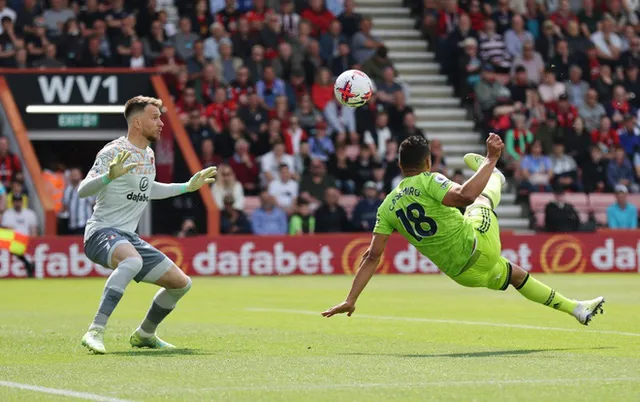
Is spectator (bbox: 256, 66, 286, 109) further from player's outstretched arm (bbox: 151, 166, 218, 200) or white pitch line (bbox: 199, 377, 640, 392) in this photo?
white pitch line (bbox: 199, 377, 640, 392)

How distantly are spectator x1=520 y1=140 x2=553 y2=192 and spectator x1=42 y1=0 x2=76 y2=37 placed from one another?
9.91 meters

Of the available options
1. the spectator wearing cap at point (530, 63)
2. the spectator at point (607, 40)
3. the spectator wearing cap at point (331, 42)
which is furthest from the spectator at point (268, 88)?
the spectator at point (607, 40)

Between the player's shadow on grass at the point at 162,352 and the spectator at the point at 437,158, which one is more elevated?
the player's shadow on grass at the point at 162,352

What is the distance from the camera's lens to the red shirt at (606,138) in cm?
2947

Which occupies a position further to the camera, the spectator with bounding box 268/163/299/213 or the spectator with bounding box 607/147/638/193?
the spectator with bounding box 607/147/638/193

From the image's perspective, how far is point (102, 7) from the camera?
27.7 metres

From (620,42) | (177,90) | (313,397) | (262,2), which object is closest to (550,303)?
(313,397)

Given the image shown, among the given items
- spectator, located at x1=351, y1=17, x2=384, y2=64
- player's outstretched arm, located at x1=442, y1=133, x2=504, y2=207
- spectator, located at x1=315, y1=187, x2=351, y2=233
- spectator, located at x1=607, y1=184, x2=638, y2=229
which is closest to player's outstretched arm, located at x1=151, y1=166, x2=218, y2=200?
player's outstretched arm, located at x1=442, y1=133, x2=504, y2=207

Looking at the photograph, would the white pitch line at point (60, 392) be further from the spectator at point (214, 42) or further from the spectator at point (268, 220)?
the spectator at point (214, 42)

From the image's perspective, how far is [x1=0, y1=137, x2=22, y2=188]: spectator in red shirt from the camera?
992 inches

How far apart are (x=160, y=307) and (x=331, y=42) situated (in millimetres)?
18334

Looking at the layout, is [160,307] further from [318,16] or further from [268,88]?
[318,16]

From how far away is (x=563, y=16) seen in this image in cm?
3247

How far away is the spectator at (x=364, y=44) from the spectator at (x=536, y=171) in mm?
4223
